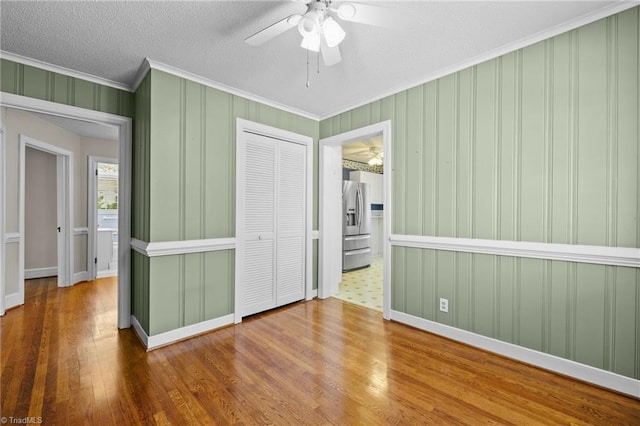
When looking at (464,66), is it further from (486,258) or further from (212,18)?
(212,18)

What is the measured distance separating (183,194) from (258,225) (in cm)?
90

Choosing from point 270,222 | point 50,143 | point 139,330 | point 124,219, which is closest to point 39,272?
point 50,143

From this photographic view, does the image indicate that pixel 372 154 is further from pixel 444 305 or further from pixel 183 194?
pixel 183 194

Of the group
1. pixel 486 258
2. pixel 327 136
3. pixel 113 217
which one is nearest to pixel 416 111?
pixel 327 136

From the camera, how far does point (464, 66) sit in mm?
2594

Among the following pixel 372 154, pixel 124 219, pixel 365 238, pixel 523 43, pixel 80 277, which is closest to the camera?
pixel 523 43

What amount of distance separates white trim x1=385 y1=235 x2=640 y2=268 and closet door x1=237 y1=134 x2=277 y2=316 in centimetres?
161

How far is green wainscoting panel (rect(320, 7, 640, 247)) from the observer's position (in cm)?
190

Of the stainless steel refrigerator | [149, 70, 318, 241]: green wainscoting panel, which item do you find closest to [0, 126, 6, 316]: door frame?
[149, 70, 318, 241]: green wainscoting panel

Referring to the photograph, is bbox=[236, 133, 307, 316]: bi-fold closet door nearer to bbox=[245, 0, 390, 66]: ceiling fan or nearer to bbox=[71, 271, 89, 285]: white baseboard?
bbox=[245, 0, 390, 66]: ceiling fan

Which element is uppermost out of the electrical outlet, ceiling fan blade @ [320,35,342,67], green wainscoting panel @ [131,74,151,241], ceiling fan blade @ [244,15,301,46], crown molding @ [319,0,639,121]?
crown molding @ [319,0,639,121]

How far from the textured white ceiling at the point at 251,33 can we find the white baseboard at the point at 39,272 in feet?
13.5

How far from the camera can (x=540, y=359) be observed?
7.20ft

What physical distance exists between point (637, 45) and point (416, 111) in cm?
152
